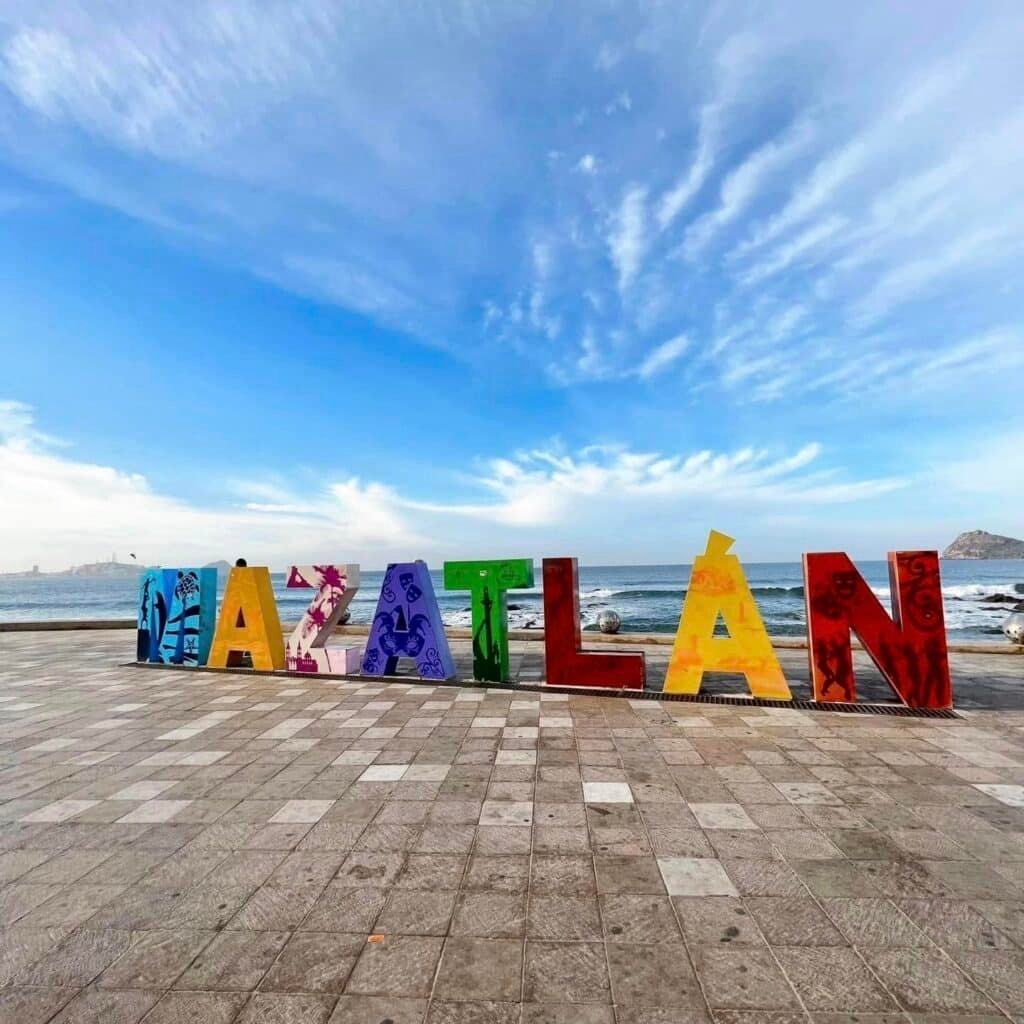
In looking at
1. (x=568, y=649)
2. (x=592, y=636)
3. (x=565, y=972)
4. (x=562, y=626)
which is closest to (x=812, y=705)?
(x=568, y=649)

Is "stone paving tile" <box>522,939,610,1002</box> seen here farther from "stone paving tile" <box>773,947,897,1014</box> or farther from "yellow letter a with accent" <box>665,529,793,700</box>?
"yellow letter a with accent" <box>665,529,793,700</box>

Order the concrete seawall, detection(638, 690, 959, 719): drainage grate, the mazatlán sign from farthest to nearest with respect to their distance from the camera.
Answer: the concrete seawall → the mazatlán sign → detection(638, 690, 959, 719): drainage grate

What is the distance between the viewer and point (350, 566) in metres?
11.0

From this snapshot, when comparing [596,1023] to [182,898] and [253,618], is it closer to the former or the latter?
[182,898]

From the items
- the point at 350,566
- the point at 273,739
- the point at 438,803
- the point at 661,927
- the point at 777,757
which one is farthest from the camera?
the point at 350,566

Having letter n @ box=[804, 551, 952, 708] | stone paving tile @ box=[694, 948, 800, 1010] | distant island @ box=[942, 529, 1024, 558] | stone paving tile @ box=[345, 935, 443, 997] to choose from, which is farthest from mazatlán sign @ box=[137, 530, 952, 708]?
distant island @ box=[942, 529, 1024, 558]

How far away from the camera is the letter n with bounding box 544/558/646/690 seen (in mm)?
8961

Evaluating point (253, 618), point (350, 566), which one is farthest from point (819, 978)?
point (253, 618)

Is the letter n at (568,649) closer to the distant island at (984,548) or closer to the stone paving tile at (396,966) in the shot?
the stone paving tile at (396,966)

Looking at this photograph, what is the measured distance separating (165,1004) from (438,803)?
7.88 feet

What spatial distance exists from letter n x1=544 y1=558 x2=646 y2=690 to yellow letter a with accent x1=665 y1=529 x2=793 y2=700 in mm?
806

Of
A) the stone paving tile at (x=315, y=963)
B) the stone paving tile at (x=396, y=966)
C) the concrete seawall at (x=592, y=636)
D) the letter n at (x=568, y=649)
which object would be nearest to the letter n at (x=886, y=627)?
the letter n at (x=568, y=649)

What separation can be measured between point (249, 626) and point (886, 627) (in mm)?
11578

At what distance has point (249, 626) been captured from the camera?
37.6ft
